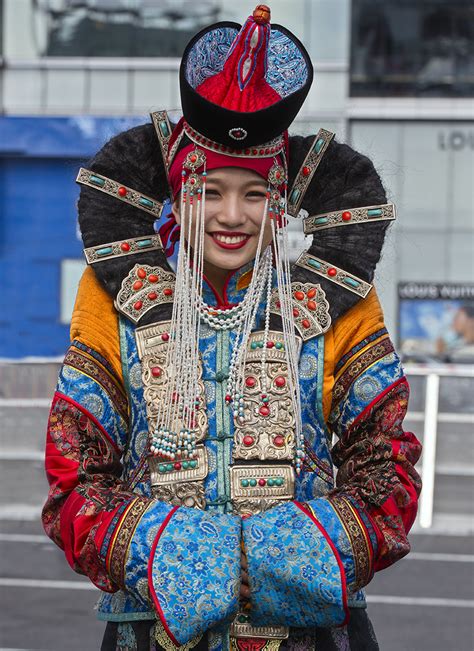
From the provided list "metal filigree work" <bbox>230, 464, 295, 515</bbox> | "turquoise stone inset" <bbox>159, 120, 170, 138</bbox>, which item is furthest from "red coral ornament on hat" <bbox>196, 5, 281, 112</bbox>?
"metal filigree work" <bbox>230, 464, 295, 515</bbox>

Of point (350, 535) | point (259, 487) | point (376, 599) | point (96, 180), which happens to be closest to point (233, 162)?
point (96, 180)

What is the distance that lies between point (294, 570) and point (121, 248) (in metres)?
0.85

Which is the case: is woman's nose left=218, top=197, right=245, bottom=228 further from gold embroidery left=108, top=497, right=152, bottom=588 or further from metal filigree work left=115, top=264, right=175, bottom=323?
gold embroidery left=108, top=497, right=152, bottom=588

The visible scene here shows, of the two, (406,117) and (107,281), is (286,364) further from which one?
(406,117)

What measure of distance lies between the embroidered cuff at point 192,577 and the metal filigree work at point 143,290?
0.53 metres

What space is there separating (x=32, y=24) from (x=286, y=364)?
1808 centimetres

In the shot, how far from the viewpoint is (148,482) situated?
8.74 feet

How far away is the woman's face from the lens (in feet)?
8.70

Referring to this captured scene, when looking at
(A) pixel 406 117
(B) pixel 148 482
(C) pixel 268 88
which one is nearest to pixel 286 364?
(B) pixel 148 482

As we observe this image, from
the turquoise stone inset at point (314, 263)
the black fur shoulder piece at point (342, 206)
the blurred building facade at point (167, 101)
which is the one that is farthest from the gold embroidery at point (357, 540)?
the blurred building facade at point (167, 101)

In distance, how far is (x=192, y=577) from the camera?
2.41m

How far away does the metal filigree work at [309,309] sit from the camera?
2725 mm

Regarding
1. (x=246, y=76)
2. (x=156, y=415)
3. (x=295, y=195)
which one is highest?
(x=246, y=76)

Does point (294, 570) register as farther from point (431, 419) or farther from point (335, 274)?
point (431, 419)
